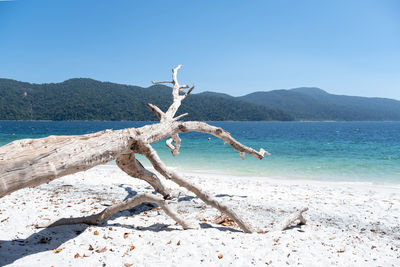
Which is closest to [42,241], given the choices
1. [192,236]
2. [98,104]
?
[192,236]

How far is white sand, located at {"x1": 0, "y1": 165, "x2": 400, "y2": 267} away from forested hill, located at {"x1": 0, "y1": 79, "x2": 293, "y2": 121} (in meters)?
101

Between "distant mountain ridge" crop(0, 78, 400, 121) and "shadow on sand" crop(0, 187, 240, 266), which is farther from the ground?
"distant mountain ridge" crop(0, 78, 400, 121)

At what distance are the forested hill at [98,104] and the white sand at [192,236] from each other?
333 feet

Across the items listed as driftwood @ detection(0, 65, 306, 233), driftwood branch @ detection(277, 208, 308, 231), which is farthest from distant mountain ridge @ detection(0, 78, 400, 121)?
driftwood branch @ detection(277, 208, 308, 231)

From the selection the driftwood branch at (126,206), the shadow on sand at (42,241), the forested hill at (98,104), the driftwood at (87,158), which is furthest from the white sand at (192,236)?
the forested hill at (98,104)

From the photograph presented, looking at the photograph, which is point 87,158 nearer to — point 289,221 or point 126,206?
point 126,206

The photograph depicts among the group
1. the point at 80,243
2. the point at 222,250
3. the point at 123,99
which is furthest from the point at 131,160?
the point at 123,99

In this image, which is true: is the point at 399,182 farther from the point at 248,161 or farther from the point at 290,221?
the point at 290,221

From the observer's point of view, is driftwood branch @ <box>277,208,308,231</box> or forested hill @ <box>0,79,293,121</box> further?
forested hill @ <box>0,79,293,121</box>

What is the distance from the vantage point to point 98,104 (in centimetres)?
12150

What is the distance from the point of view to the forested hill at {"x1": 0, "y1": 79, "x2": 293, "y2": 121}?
11362 cm

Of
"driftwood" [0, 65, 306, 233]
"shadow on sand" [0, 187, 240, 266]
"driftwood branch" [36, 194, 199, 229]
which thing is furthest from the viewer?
"driftwood branch" [36, 194, 199, 229]

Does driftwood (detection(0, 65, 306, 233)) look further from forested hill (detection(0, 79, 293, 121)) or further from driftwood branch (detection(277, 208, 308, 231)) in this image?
forested hill (detection(0, 79, 293, 121))

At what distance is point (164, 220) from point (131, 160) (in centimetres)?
139
